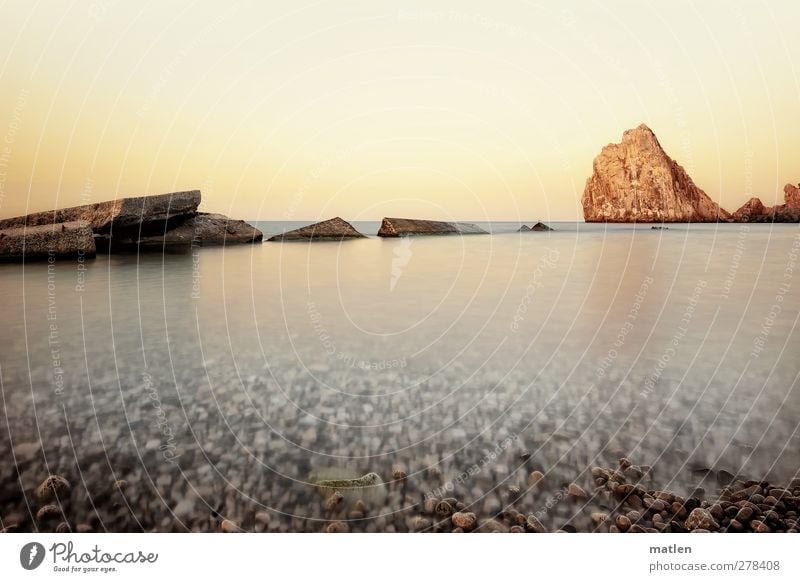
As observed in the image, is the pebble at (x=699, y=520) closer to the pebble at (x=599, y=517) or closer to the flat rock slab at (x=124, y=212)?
the pebble at (x=599, y=517)

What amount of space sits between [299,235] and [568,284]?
26.7 metres

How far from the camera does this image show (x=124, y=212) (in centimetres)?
2148

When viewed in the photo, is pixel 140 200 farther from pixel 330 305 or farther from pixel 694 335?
pixel 694 335

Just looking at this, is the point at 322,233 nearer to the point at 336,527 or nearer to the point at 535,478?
the point at 336,527

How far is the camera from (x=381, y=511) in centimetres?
301

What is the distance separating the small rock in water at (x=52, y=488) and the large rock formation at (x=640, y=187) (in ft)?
227

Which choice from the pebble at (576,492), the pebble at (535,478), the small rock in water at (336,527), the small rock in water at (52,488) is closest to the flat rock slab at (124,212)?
the small rock in water at (52,488)

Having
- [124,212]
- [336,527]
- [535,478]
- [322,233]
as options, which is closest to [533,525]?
[535,478]

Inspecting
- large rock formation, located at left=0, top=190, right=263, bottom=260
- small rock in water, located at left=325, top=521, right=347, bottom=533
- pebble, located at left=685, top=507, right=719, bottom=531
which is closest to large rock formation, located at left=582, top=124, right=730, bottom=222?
large rock formation, located at left=0, top=190, right=263, bottom=260

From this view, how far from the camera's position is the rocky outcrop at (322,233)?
34.5m
